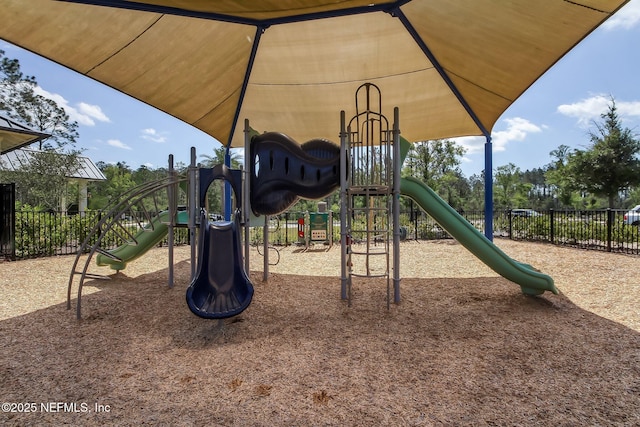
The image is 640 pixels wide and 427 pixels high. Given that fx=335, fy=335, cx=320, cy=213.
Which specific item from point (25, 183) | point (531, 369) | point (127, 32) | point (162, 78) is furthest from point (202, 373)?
point (25, 183)

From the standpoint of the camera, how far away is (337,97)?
9.38 m

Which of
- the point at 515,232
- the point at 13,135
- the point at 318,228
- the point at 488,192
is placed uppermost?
the point at 13,135

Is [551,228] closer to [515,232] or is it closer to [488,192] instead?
[515,232]

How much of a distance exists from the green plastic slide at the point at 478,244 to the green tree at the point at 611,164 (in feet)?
64.8

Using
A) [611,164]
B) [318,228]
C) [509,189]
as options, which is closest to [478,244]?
[318,228]

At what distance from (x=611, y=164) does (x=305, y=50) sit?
71.2 feet

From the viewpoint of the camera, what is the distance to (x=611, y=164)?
65.4 feet

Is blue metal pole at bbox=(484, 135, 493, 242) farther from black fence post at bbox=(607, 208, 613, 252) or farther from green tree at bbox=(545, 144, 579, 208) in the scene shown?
green tree at bbox=(545, 144, 579, 208)

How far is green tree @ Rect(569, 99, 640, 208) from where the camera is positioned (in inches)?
773

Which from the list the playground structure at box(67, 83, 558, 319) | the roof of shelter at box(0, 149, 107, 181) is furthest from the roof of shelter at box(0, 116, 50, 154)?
the roof of shelter at box(0, 149, 107, 181)

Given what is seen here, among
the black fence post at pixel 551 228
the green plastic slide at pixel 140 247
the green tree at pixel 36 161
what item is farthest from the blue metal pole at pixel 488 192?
the green tree at pixel 36 161

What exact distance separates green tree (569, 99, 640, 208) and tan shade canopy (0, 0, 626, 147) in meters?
15.6

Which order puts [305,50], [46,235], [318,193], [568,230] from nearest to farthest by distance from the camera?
[318,193]
[305,50]
[46,235]
[568,230]

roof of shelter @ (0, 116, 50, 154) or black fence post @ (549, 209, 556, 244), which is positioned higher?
roof of shelter @ (0, 116, 50, 154)
